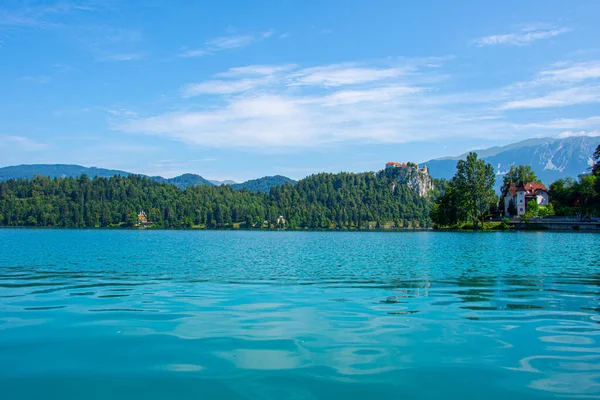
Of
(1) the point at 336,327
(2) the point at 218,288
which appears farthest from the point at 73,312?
(1) the point at 336,327

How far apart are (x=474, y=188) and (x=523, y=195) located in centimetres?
3614

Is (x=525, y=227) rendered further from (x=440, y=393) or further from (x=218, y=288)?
(x=440, y=393)

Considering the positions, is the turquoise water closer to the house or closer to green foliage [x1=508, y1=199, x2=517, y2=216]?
green foliage [x1=508, y1=199, x2=517, y2=216]

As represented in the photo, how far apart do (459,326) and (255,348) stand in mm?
6468

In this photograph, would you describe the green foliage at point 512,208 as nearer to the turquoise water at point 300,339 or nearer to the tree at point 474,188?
the tree at point 474,188

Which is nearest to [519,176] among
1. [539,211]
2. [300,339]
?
[539,211]

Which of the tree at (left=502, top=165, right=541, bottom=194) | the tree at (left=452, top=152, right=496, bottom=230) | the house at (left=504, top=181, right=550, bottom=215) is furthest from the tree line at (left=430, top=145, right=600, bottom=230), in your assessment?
the tree at (left=502, top=165, right=541, bottom=194)

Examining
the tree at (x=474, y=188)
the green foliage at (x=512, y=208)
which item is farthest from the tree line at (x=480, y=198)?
the green foliage at (x=512, y=208)

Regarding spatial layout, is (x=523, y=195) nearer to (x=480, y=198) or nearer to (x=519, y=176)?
(x=519, y=176)

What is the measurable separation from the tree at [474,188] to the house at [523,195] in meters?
28.5

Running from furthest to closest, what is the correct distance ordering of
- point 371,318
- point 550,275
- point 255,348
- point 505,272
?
point 505,272 → point 550,275 → point 371,318 → point 255,348

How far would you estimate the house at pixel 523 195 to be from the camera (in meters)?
161

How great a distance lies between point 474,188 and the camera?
135500mm

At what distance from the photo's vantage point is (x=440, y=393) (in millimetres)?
9500
